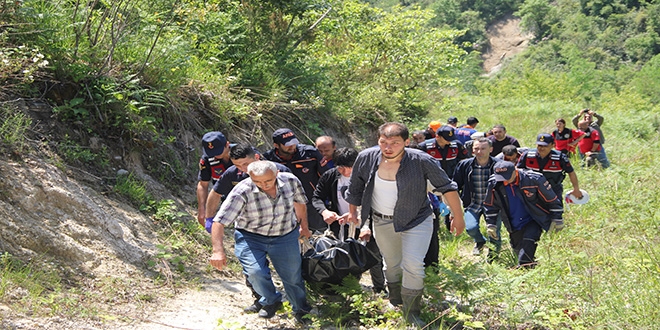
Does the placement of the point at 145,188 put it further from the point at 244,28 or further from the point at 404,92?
the point at 404,92

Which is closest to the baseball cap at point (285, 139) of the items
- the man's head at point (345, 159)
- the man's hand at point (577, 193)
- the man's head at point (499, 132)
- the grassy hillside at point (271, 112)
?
the man's head at point (345, 159)

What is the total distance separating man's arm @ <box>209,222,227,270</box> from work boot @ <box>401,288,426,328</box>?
154 cm

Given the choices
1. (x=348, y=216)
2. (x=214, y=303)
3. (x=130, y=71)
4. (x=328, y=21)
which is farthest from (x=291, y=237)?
(x=328, y=21)

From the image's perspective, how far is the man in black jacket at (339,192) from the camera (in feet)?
20.5

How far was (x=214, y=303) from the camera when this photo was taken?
5949 mm

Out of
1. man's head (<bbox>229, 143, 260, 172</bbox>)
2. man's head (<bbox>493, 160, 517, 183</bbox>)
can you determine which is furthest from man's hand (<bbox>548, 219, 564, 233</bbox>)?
man's head (<bbox>229, 143, 260, 172</bbox>)

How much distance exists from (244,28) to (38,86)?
185 inches

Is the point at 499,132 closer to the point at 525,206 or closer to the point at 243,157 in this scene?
the point at 525,206

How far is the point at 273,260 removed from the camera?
547 cm

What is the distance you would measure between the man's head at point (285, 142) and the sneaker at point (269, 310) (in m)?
1.97

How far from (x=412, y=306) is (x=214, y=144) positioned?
266cm

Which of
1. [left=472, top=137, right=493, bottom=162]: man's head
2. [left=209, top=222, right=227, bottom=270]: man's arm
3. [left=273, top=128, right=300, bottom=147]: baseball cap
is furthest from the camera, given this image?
[left=472, top=137, right=493, bottom=162]: man's head

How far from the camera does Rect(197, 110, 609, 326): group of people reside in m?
5.14

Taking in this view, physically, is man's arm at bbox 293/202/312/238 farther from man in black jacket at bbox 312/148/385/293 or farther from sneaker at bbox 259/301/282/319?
sneaker at bbox 259/301/282/319
